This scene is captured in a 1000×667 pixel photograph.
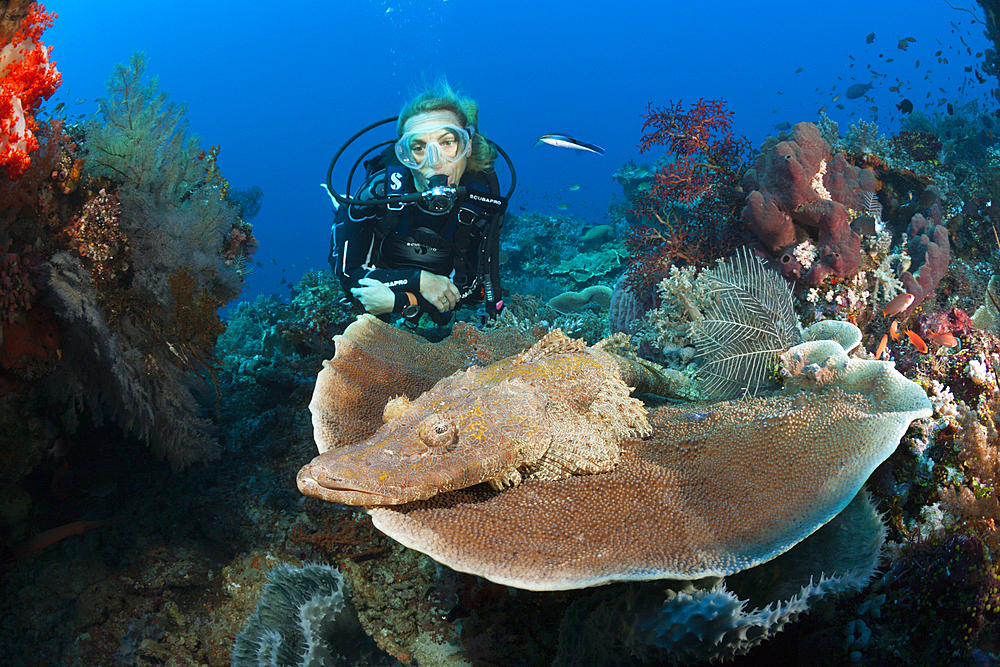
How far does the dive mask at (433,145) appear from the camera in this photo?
5.73m

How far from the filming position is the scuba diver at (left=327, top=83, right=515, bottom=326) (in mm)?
5477

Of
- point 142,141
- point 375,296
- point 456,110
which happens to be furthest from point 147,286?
point 456,110

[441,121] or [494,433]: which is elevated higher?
[441,121]

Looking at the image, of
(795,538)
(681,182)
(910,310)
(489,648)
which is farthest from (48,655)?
(910,310)

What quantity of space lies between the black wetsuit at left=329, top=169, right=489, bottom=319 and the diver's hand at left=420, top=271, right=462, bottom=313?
2.7 inches

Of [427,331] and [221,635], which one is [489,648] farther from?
[427,331]

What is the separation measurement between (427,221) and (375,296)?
55.7 inches

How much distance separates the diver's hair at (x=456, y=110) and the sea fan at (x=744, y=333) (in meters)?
4.09

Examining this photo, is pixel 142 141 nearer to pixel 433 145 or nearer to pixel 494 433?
pixel 433 145

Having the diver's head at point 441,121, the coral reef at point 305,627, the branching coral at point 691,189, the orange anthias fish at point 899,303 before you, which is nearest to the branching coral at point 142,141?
the diver's head at point 441,121

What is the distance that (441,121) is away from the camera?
19.2 feet

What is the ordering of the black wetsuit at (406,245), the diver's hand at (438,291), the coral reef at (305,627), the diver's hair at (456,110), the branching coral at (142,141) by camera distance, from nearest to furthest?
the coral reef at (305,627)
the branching coral at (142,141)
the diver's hand at (438,291)
the black wetsuit at (406,245)
the diver's hair at (456,110)

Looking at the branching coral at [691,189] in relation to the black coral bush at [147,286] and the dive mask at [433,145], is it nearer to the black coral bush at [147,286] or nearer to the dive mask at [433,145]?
the dive mask at [433,145]

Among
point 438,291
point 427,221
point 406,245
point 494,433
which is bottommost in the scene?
point 494,433
